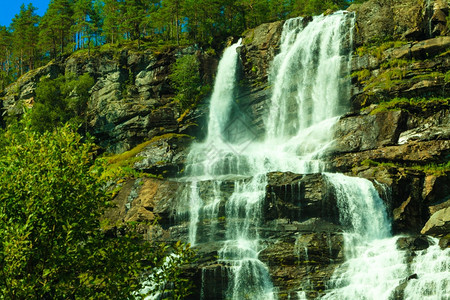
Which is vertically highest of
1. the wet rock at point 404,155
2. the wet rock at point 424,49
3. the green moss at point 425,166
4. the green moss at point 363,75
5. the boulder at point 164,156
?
the wet rock at point 424,49

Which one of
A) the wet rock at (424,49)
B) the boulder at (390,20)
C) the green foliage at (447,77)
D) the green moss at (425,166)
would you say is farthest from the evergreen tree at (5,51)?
the green foliage at (447,77)

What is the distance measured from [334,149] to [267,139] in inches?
396

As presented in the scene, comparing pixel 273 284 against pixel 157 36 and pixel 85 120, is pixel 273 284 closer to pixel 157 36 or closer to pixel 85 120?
pixel 85 120

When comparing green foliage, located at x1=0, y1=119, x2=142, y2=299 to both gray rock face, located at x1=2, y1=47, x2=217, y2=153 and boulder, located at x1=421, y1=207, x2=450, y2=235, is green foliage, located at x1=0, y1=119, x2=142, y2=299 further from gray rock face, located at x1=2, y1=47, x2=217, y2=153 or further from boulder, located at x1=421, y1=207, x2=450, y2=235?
gray rock face, located at x1=2, y1=47, x2=217, y2=153

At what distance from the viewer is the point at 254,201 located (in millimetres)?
27828

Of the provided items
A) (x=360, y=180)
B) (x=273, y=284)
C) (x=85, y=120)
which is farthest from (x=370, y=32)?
(x=85, y=120)

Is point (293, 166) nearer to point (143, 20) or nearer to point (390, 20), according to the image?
point (390, 20)

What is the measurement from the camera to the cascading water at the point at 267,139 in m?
25.1

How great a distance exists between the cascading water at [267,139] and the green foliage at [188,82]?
1.74 metres

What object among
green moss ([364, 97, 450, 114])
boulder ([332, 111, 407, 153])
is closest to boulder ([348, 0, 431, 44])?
green moss ([364, 97, 450, 114])

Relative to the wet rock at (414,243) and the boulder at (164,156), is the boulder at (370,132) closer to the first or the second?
the wet rock at (414,243)

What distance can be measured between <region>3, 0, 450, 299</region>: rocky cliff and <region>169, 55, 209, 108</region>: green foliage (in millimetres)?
1094

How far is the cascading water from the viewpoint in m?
25.1

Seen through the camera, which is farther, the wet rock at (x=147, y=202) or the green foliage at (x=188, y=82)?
the green foliage at (x=188, y=82)
